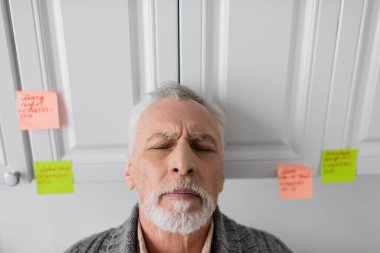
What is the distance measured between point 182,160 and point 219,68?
0.86 ft

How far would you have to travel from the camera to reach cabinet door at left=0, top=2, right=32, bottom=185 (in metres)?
0.75

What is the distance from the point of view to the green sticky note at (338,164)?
899 mm

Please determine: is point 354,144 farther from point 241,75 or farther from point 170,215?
point 170,215

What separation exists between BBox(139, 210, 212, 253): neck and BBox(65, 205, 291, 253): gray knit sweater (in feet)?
0.10

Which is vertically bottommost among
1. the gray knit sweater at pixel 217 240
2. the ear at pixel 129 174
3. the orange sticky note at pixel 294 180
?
the gray knit sweater at pixel 217 240

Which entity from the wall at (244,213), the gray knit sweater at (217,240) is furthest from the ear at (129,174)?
the wall at (244,213)

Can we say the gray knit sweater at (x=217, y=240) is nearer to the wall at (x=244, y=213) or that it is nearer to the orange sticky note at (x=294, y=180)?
the orange sticky note at (x=294, y=180)

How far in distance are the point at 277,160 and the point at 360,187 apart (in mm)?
627

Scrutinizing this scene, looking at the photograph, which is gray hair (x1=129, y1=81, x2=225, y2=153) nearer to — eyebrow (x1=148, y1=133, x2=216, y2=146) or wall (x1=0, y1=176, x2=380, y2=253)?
eyebrow (x1=148, y1=133, x2=216, y2=146)

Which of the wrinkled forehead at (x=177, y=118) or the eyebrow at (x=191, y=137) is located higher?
the wrinkled forehead at (x=177, y=118)

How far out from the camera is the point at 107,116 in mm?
820

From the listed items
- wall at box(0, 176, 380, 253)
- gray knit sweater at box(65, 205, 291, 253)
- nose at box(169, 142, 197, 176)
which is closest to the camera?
nose at box(169, 142, 197, 176)

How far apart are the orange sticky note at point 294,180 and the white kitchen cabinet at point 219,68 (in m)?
0.03

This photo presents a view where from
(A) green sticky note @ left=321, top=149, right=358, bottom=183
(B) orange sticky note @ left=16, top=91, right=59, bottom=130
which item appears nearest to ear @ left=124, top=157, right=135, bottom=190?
(B) orange sticky note @ left=16, top=91, right=59, bottom=130
